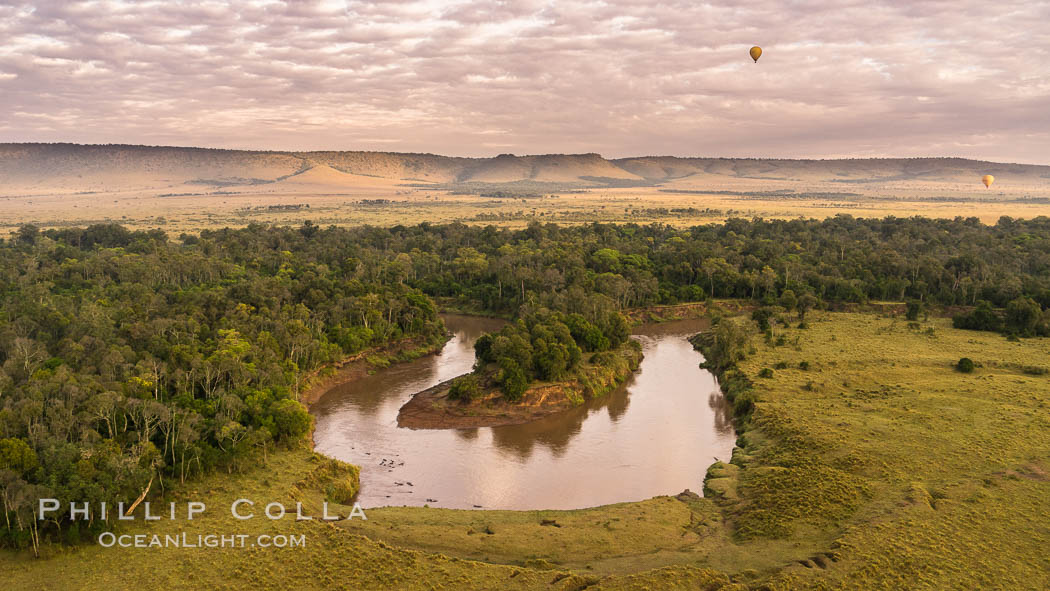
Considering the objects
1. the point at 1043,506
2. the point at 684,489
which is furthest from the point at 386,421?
the point at 1043,506

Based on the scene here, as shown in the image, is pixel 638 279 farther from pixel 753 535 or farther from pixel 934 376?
pixel 753 535

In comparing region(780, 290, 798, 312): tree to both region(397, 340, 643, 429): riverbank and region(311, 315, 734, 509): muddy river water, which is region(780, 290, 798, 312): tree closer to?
region(311, 315, 734, 509): muddy river water

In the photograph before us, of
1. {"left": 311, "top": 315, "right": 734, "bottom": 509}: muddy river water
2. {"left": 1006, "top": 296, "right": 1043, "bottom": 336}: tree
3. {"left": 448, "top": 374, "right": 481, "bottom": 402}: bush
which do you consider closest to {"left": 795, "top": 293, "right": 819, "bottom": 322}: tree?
{"left": 1006, "top": 296, "right": 1043, "bottom": 336}: tree

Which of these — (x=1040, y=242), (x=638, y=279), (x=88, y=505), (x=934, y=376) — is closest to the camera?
(x=88, y=505)

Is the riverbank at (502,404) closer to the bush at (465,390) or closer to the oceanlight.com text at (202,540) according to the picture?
the bush at (465,390)

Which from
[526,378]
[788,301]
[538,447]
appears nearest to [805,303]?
[788,301]

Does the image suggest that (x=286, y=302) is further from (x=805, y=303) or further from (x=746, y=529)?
(x=805, y=303)
